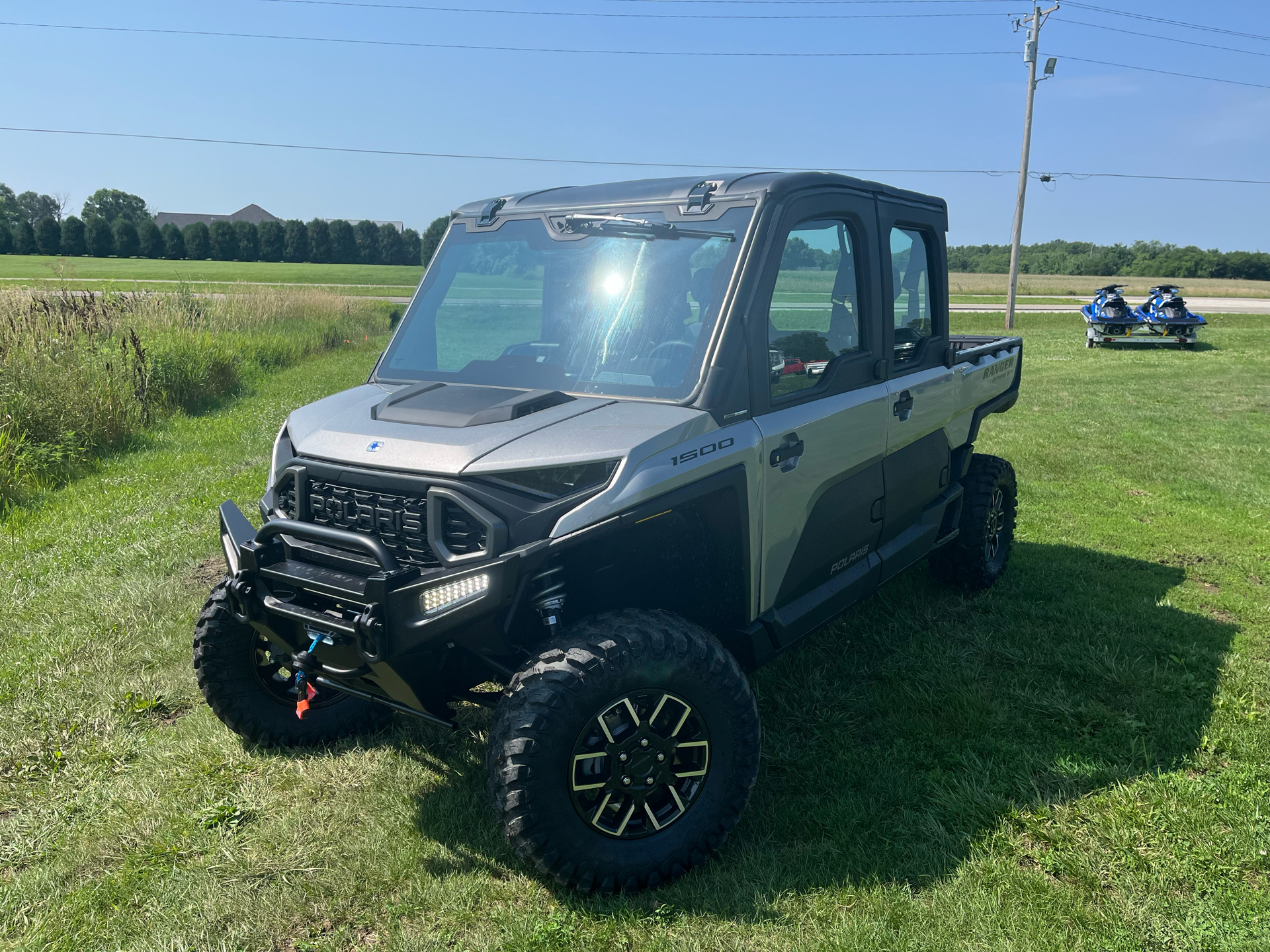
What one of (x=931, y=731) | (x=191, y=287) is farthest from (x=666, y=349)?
(x=191, y=287)

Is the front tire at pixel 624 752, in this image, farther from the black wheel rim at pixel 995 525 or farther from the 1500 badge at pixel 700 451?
the black wheel rim at pixel 995 525

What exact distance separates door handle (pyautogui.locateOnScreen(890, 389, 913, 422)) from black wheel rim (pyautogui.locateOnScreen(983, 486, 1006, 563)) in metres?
1.53

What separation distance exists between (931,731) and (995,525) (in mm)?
2178

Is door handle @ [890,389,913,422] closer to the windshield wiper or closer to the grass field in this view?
the windshield wiper

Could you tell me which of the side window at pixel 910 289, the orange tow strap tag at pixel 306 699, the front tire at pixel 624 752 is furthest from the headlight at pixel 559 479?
the side window at pixel 910 289

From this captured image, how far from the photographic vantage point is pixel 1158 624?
514 centimetres

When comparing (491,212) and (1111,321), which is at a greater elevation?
(491,212)

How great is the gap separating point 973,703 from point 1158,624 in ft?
5.80

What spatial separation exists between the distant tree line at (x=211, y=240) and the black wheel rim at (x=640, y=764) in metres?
71.3

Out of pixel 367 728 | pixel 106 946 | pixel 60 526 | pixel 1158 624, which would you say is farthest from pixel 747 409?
pixel 60 526

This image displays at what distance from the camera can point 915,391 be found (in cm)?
434

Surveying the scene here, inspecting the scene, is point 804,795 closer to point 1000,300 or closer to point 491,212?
point 491,212

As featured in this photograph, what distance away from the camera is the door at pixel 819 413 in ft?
11.0

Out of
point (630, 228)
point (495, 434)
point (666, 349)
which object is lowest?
point (495, 434)
